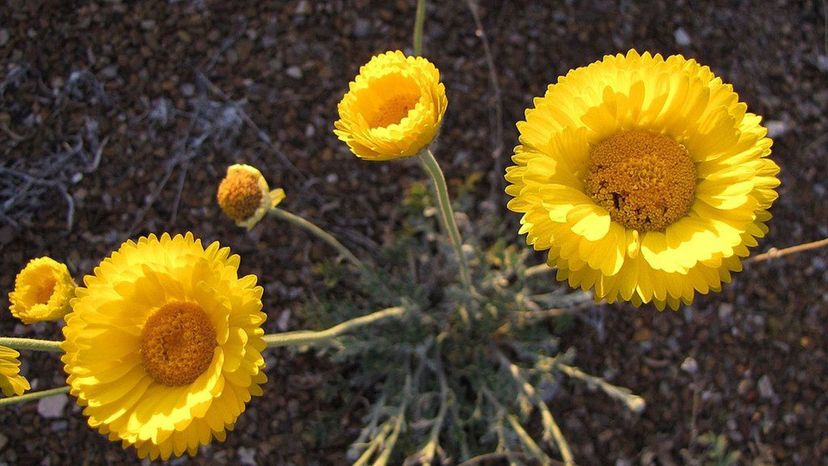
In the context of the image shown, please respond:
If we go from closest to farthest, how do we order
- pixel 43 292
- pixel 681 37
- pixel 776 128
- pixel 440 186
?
1. pixel 440 186
2. pixel 43 292
3. pixel 776 128
4. pixel 681 37

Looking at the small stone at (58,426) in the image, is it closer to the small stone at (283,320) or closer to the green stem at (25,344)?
the small stone at (283,320)

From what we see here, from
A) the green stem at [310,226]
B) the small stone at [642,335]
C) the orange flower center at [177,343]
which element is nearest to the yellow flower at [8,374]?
the orange flower center at [177,343]

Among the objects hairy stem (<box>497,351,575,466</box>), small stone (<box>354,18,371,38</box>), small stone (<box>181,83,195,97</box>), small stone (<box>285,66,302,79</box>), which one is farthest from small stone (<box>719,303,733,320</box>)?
small stone (<box>181,83,195,97</box>)

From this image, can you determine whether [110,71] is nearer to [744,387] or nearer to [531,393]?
[531,393]

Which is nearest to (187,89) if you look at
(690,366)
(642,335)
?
(642,335)

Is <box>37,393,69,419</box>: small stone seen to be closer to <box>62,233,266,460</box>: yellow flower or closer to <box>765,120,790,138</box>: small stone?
<box>62,233,266,460</box>: yellow flower

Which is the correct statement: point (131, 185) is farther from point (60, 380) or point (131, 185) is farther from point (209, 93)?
point (60, 380)
